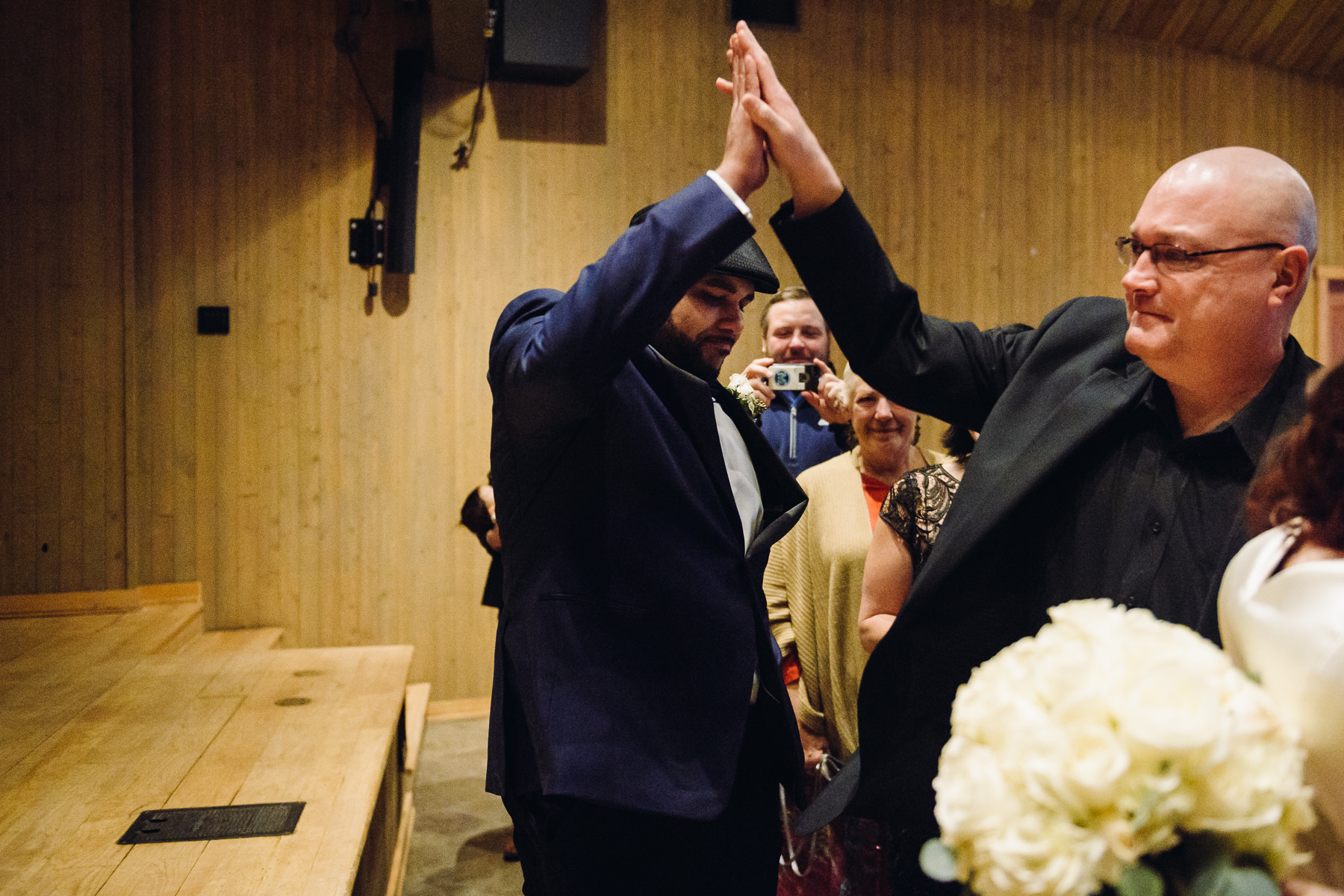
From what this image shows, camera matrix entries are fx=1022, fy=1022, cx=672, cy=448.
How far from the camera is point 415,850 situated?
146 inches

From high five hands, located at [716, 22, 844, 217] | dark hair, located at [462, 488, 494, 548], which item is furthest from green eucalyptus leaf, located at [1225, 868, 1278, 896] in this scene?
dark hair, located at [462, 488, 494, 548]

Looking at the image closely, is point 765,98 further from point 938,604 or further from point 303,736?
point 303,736

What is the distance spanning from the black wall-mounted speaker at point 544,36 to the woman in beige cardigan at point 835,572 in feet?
9.62

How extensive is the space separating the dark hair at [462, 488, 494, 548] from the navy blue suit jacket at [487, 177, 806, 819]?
2303 mm

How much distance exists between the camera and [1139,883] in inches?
27.8

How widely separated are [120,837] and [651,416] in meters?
1.42

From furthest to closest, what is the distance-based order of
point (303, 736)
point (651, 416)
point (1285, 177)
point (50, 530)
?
point (50, 530) < point (303, 736) < point (651, 416) < point (1285, 177)

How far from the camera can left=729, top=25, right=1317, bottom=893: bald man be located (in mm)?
1246

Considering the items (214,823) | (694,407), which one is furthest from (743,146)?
(214,823)

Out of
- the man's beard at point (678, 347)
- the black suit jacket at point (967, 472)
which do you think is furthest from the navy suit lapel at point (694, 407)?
the black suit jacket at point (967, 472)

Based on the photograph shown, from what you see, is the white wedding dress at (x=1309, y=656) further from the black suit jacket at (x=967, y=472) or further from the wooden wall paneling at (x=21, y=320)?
the wooden wall paneling at (x=21, y=320)

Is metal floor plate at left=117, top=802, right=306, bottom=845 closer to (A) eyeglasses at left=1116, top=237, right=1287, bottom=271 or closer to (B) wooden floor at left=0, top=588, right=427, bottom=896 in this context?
(B) wooden floor at left=0, top=588, right=427, bottom=896

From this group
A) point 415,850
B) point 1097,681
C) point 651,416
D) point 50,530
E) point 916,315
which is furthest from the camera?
point 50,530

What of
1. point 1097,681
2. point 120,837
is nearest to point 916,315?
point 1097,681
